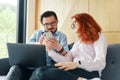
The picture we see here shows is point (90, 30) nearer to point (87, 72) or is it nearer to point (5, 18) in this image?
point (87, 72)

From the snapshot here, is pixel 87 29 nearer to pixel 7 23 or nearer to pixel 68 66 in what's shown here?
pixel 68 66

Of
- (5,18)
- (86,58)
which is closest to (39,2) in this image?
(5,18)

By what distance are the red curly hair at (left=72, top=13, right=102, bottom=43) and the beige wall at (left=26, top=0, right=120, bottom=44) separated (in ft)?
1.13

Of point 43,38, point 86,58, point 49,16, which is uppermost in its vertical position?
point 49,16

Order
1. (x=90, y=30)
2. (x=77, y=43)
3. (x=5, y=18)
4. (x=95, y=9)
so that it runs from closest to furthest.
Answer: (x=90, y=30) < (x=77, y=43) < (x=95, y=9) < (x=5, y=18)

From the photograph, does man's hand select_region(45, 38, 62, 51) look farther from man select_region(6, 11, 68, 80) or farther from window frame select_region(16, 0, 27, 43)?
window frame select_region(16, 0, 27, 43)

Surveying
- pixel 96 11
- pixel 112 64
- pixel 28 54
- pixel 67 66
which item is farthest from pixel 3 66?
pixel 96 11

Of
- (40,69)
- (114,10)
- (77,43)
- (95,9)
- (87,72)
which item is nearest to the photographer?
(40,69)

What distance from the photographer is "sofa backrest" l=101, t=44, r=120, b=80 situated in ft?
5.77

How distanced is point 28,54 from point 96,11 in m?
0.97

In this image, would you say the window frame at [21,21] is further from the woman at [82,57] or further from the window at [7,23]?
the woman at [82,57]

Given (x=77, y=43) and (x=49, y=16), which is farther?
(x=49, y=16)

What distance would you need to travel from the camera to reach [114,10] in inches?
85.8

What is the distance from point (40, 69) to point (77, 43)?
1.77 feet
